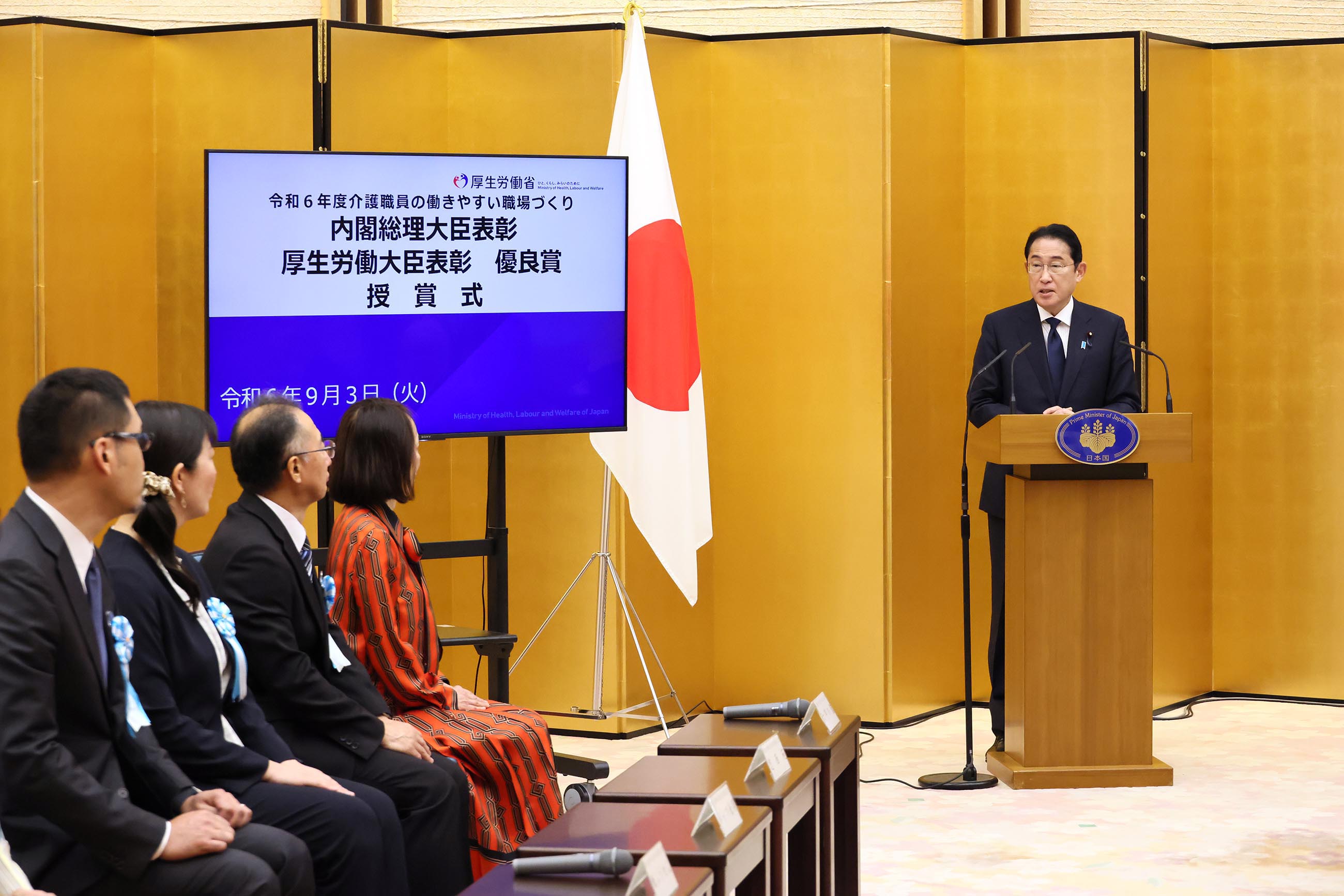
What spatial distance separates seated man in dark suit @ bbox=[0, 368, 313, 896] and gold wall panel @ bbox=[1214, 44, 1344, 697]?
15.7ft

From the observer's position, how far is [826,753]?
3344 mm

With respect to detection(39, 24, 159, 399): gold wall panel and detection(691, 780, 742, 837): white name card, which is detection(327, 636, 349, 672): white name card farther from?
detection(39, 24, 159, 399): gold wall panel

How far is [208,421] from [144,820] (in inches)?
34.2

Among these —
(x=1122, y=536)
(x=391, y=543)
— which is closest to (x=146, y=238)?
(x=391, y=543)

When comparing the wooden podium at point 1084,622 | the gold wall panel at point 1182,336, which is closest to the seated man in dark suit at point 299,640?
the wooden podium at point 1084,622

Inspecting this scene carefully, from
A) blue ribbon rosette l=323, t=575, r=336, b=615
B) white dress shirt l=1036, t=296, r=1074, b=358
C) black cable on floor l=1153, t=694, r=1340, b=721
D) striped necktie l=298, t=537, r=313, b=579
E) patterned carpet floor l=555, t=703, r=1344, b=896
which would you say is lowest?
patterned carpet floor l=555, t=703, r=1344, b=896

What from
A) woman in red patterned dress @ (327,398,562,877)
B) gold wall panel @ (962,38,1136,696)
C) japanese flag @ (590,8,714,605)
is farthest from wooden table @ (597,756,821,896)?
gold wall panel @ (962,38,1136,696)

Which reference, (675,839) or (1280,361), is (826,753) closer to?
(675,839)

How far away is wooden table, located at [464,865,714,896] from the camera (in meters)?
2.36

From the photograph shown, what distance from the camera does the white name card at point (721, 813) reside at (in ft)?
8.64

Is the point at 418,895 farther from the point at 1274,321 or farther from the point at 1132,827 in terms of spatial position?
A: the point at 1274,321

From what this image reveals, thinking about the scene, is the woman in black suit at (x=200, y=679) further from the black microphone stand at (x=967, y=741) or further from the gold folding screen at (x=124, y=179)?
the gold folding screen at (x=124, y=179)

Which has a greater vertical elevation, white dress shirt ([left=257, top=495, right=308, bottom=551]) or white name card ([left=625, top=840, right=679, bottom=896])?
white dress shirt ([left=257, top=495, right=308, bottom=551])

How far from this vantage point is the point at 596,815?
2.82m
